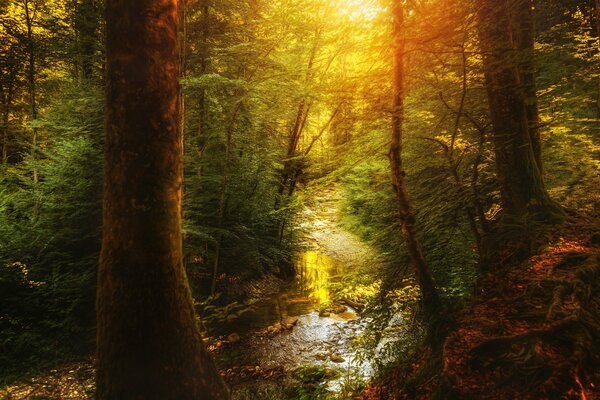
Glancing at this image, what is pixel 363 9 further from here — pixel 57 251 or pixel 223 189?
pixel 57 251

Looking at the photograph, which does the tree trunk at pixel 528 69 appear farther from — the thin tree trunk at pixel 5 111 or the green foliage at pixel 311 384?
the thin tree trunk at pixel 5 111

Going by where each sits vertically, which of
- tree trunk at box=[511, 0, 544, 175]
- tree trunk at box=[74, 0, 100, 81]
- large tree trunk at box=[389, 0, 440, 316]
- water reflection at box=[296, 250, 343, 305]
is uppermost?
tree trunk at box=[74, 0, 100, 81]

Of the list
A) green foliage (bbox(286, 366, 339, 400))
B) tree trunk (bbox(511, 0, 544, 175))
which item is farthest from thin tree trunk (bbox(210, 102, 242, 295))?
tree trunk (bbox(511, 0, 544, 175))

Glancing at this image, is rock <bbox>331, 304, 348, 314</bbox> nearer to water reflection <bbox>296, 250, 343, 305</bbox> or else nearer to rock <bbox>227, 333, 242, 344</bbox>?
water reflection <bbox>296, 250, 343, 305</bbox>

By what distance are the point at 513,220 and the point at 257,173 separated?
8821mm

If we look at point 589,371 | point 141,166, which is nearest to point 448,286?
point 589,371

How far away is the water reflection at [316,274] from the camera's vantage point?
12414 mm

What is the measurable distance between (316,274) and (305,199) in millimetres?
8616

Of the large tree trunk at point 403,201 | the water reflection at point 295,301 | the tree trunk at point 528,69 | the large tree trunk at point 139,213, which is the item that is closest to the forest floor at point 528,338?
the large tree trunk at point 403,201

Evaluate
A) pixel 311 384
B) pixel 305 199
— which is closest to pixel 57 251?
→ pixel 305 199

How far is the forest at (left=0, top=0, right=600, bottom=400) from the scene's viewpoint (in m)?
3.02

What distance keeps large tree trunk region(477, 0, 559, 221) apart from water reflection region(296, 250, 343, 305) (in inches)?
273

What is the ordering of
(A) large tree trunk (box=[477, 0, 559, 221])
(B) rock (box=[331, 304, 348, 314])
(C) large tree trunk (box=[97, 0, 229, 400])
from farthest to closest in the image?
(B) rock (box=[331, 304, 348, 314]) → (A) large tree trunk (box=[477, 0, 559, 221]) → (C) large tree trunk (box=[97, 0, 229, 400])

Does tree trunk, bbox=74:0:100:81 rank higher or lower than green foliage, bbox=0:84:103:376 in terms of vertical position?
higher
